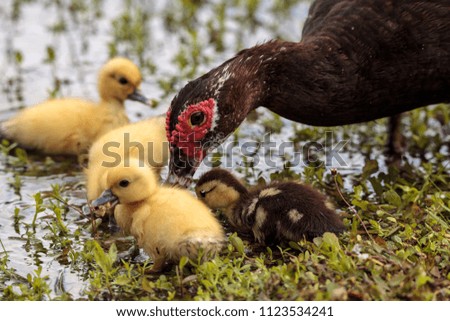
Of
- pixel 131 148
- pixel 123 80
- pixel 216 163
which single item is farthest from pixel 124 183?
pixel 123 80

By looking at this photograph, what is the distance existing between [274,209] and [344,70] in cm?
119

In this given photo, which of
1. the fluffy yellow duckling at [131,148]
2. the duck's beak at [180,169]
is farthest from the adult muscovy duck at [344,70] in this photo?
the fluffy yellow duckling at [131,148]

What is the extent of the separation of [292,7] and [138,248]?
6.13 metres

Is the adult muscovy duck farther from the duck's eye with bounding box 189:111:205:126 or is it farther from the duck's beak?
the duck's eye with bounding box 189:111:205:126

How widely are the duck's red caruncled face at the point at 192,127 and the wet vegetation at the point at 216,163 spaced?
72cm

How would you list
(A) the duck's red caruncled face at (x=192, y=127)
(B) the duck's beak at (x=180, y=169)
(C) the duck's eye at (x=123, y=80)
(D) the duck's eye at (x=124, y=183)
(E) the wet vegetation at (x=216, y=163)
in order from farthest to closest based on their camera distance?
(C) the duck's eye at (x=123, y=80) → (B) the duck's beak at (x=180, y=169) → (A) the duck's red caruncled face at (x=192, y=127) → (D) the duck's eye at (x=124, y=183) → (E) the wet vegetation at (x=216, y=163)

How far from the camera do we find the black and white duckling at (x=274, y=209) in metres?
5.65

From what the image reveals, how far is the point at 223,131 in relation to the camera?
6.09m

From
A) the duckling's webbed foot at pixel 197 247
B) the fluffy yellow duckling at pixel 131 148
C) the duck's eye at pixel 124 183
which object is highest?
the fluffy yellow duckling at pixel 131 148

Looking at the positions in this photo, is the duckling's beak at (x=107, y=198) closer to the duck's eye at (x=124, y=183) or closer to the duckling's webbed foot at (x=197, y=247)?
the duck's eye at (x=124, y=183)

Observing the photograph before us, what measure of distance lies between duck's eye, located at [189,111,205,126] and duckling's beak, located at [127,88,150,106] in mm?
2288

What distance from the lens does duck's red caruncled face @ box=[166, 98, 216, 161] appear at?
5.86 m

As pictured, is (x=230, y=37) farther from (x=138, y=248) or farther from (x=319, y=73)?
(x=138, y=248)
